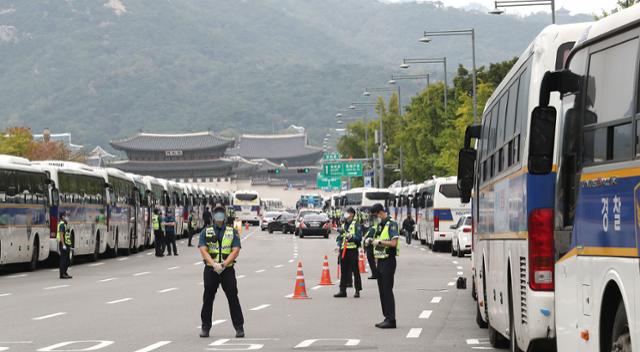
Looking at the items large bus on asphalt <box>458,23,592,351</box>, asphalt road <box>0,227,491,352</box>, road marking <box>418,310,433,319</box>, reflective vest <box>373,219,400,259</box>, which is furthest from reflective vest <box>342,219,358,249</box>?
large bus on asphalt <box>458,23,592,351</box>

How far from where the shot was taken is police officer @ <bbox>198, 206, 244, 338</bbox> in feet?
56.6

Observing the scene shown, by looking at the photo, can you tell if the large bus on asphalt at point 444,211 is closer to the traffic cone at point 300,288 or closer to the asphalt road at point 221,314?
the asphalt road at point 221,314

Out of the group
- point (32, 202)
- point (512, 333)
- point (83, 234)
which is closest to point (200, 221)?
point (83, 234)

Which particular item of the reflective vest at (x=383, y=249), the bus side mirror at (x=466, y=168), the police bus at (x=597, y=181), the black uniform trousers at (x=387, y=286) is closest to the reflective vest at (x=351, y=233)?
the bus side mirror at (x=466, y=168)

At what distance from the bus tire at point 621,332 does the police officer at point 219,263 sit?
30.4 ft

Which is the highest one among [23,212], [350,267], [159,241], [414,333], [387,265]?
[23,212]

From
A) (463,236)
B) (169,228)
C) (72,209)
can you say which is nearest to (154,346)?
(72,209)

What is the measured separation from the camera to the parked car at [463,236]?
4500 cm

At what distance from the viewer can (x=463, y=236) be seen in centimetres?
4584

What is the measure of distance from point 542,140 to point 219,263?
26.3 ft

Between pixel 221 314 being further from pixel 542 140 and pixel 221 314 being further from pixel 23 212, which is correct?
pixel 23 212

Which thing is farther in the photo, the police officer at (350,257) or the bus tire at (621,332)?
the police officer at (350,257)

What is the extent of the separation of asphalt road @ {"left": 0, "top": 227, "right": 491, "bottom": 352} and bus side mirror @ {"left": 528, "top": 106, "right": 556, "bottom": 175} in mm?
5959

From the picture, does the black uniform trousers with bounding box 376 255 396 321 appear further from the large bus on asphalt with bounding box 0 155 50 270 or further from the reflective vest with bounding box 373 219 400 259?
the large bus on asphalt with bounding box 0 155 50 270
